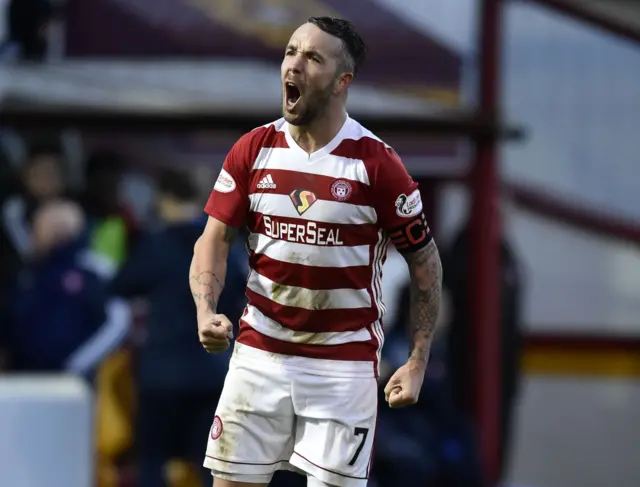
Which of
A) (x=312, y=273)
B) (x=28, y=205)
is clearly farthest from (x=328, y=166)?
(x=28, y=205)

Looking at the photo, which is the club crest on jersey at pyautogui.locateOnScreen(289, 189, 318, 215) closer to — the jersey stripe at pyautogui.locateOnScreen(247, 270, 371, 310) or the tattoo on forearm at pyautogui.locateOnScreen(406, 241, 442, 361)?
the jersey stripe at pyautogui.locateOnScreen(247, 270, 371, 310)

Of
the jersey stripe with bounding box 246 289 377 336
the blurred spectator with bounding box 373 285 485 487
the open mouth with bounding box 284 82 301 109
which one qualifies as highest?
the open mouth with bounding box 284 82 301 109

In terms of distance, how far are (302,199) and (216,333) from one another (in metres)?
0.42

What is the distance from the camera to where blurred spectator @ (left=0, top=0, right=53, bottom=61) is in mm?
7281

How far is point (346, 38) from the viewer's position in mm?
3656

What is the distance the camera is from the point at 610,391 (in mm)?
8992

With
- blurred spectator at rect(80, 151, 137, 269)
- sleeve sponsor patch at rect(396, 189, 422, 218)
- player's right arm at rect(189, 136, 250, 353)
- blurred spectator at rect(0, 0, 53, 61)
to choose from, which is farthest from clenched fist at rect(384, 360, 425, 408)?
blurred spectator at rect(0, 0, 53, 61)

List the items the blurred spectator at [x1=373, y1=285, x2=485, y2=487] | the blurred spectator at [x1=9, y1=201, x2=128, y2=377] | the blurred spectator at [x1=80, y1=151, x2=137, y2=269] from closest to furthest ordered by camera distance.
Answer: the blurred spectator at [x1=9, y1=201, x2=128, y2=377]
the blurred spectator at [x1=373, y1=285, x2=485, y2=487]
the blurred spectator at [x1=80, y1=151, x2=137, y2=269]


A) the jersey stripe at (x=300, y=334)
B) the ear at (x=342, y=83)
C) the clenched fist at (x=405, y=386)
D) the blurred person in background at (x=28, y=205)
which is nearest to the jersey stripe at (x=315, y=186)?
the ear at (x=342, y=83)

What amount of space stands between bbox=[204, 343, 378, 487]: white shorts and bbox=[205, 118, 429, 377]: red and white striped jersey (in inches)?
1.8

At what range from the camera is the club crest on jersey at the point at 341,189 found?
362cm

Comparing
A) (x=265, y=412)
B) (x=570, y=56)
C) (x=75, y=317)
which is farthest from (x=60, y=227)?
(x=570, y=56)

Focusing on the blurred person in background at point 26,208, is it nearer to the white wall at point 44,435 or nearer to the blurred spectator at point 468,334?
the white wall at point 44,435

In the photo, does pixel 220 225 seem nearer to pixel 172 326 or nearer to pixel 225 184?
pixel 225 184
